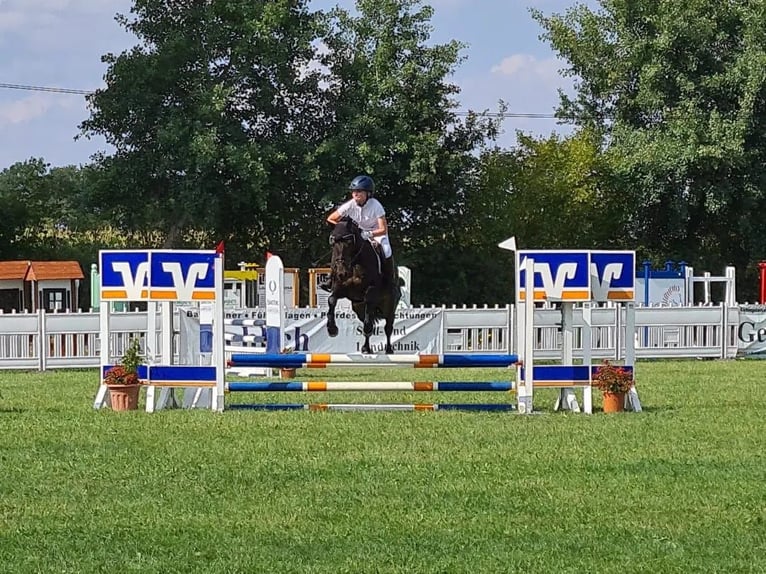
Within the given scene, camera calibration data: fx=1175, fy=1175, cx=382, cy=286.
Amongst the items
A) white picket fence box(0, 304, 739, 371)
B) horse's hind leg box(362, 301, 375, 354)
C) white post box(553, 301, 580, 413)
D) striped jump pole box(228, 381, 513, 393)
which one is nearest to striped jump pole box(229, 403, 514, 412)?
striped jump pole box(228, 381, 513, 393)

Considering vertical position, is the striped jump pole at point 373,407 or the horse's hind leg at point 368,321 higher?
the horse's hind leg at point 368,321

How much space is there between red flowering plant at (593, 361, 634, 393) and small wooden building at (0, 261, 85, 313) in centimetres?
2027

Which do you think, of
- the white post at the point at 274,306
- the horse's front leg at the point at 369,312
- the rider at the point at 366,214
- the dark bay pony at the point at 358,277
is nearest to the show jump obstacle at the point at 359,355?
the horse's front leg at the point at 369,312

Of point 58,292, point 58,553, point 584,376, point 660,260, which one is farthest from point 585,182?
point 58,553

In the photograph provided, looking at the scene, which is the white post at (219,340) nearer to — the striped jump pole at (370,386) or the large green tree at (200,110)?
the striped jump pole at (370,386)

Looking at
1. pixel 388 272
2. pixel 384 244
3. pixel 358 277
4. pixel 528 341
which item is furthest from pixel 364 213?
pixel 528 341

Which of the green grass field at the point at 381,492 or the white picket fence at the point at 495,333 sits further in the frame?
the white picket fence at the point at 495,333

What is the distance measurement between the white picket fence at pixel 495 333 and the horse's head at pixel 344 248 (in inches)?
375

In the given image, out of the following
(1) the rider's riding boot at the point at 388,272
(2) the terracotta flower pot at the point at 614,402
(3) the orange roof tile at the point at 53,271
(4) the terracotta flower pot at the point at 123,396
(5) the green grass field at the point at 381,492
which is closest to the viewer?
(5) the green grass field at the point at 381,492

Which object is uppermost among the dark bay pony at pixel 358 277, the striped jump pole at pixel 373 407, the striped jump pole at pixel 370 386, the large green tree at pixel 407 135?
the large green tree at pixel 407 135

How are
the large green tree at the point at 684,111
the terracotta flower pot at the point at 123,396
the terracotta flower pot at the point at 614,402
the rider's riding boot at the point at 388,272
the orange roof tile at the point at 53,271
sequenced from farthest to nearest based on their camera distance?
1. the large green tree at the point at 684,111
2. the orange roof tile at the point at 53,271
3. the terracotta flower pot at the point at 614,402
4. the terracotta flower pot at the point at 123,396
5. the rider's riding boot at the point at 388,272

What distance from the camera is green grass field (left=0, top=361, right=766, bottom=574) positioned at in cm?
584

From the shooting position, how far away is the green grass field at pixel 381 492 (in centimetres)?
584

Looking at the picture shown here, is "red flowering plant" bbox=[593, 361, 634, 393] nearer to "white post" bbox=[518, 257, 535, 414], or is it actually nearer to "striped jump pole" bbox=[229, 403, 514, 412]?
"white post" bbox=[518, 257, 535, 414]
